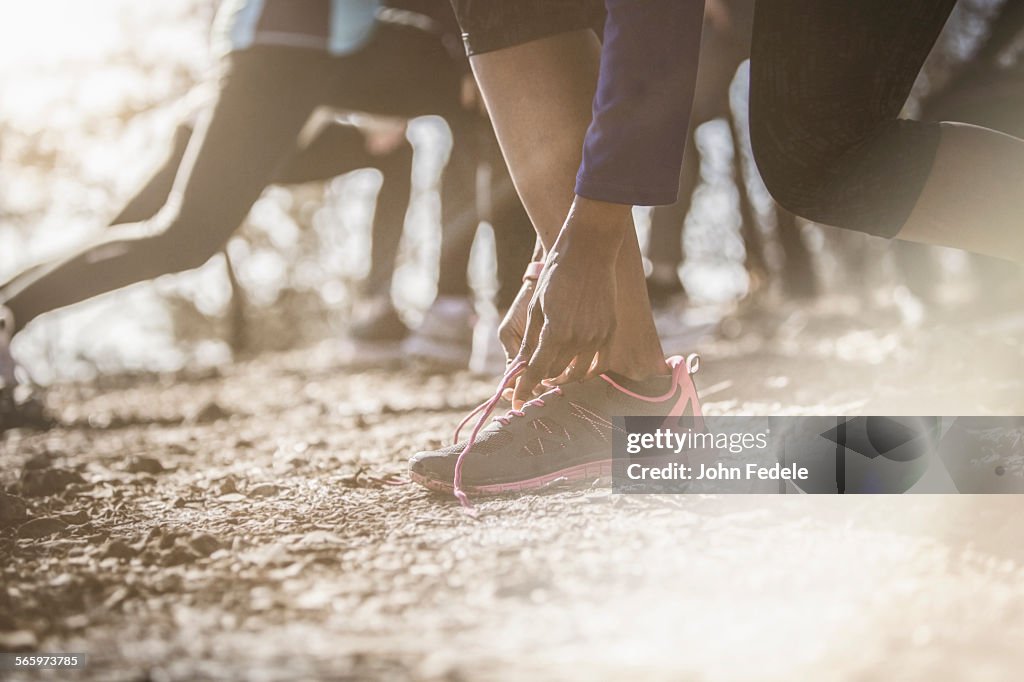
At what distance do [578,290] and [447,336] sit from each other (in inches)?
115

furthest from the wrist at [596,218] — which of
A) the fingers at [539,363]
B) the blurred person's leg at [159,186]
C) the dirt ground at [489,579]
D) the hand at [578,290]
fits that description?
the blurred person's leg at [159,186]

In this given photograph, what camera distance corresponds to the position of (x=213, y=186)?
2.64 m

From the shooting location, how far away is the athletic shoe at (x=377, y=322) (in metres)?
4.90

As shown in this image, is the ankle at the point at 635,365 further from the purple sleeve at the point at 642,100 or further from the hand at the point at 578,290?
the purple sleeve at the point at 642,100

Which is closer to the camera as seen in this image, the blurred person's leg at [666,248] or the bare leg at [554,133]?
the bare leg at [554,133]

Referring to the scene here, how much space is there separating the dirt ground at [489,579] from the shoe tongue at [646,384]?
0.77 ft

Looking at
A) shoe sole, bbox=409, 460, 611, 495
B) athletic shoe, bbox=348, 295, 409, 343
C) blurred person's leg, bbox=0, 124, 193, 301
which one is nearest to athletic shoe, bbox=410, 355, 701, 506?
shoe sole, bbox=409, 460, 611, 495

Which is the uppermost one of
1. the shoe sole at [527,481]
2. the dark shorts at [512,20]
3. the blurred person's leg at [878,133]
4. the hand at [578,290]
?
the dark shorts at [512,20]

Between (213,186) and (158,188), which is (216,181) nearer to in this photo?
(213,186)

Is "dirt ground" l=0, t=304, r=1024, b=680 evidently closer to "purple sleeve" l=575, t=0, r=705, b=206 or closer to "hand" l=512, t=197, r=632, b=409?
"hand" l=512, t=197, r=632, b=409

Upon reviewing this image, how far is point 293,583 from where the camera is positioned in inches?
44.9

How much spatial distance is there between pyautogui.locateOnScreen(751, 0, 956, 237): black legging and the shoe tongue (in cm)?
47

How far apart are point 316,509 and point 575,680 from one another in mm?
850

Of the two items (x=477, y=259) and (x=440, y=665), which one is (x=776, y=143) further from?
(x=477, y=259)
